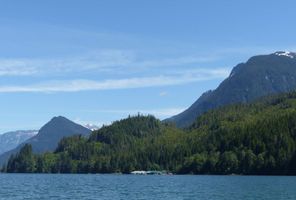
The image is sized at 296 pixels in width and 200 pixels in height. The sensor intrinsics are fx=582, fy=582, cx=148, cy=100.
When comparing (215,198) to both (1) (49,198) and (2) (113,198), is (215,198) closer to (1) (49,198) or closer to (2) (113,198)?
(2) (113,198)

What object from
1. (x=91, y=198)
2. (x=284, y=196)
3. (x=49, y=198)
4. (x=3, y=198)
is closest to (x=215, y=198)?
(x=284, y=196)

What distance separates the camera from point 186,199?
101 metres

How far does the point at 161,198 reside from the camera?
342 ft

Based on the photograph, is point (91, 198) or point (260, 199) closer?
point (260, 199)

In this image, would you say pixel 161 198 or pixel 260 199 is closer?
pixel 260 199

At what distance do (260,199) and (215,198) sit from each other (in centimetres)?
849

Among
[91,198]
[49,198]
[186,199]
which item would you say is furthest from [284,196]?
[49,198]

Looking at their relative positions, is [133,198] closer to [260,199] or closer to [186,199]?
[186,199]

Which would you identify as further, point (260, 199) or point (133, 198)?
point (133, 198)

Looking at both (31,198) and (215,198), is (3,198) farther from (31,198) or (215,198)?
(215,198)

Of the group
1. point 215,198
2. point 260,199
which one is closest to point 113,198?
point 215,198

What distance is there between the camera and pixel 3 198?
10106 cm

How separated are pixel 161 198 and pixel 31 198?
22.9 meters

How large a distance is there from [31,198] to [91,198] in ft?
34.5
